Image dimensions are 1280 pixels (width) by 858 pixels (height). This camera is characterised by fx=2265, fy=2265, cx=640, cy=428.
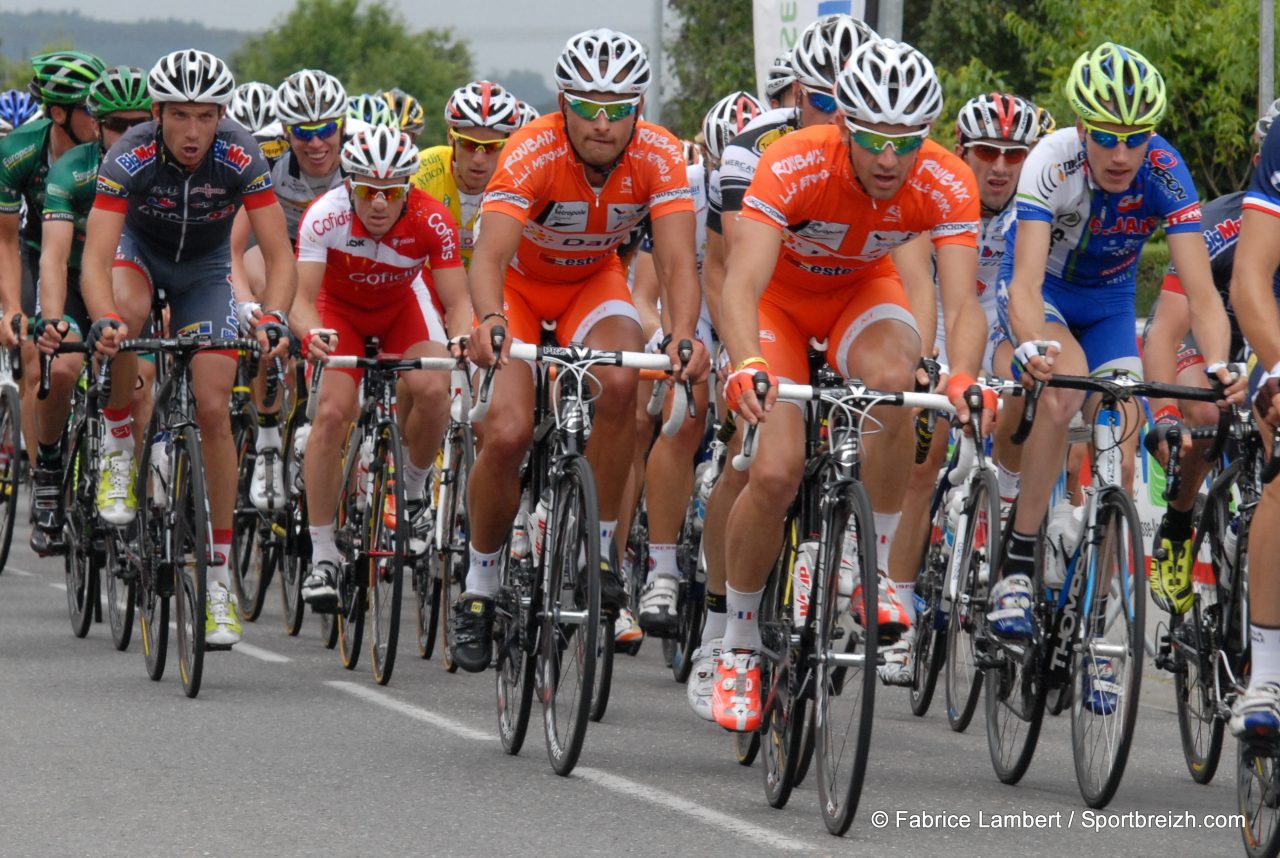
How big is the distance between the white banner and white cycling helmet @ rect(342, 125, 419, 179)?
3.70m

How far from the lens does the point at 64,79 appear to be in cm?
1063

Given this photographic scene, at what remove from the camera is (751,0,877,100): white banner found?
43.8 feet

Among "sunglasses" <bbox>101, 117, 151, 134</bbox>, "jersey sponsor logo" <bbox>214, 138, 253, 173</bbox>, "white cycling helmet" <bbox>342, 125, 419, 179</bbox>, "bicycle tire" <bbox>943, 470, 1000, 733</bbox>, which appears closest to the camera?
"bicycle tire" <bbox>943, 470, 1000, 733</bbox>

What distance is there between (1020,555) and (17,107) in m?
9.19

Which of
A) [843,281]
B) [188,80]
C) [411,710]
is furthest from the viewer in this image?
[188,80]

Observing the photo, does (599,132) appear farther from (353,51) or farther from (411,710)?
(353,51)

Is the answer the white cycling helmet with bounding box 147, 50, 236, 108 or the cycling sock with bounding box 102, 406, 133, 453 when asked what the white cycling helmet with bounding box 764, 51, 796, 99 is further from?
the cycling sock with bounding box 102, 406, 133, 453

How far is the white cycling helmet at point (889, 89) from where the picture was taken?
6.89 meters

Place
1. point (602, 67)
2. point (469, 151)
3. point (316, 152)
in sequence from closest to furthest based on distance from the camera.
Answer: point (602, 67), point (469, 151), point (316, 152)

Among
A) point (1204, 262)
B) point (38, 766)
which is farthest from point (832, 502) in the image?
point (38, 766)

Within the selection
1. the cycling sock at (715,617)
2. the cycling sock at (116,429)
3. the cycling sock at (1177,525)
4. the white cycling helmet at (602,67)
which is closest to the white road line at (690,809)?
the cycling sock at (715,617)

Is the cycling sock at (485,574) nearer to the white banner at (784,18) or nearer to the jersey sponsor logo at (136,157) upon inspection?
the jersey sponsor logo at (136,157)

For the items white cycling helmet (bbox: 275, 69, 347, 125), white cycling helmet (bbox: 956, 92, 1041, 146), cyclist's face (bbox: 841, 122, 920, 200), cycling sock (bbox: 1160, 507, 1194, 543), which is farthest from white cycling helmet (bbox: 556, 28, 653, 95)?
white cycling helmet (bbox: 275, 69, 347, 125)

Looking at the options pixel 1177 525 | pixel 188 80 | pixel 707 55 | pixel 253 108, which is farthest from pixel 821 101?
pixel 707 55
